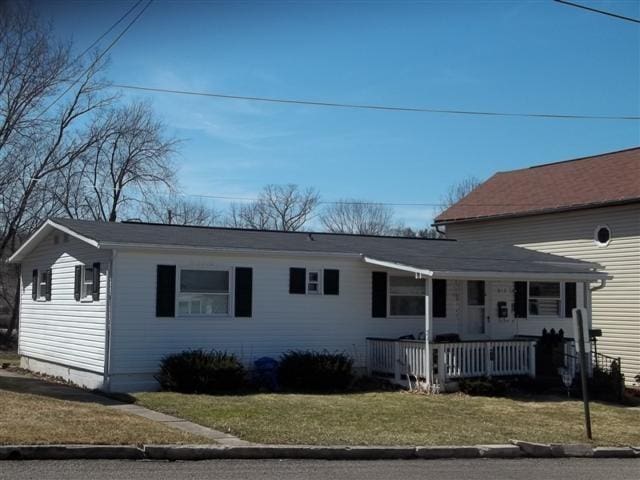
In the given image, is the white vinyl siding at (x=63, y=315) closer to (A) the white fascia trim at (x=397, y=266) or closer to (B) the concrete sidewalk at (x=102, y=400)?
(B) the concrete sidewalk at (x=102, y=400)

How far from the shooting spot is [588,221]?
935 inches

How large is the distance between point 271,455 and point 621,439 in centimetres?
594

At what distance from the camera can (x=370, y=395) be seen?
675 inches

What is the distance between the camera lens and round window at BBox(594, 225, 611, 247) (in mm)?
23125

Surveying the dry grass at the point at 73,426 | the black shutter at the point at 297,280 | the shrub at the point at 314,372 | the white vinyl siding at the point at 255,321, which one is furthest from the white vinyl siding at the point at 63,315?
the black shutter at the point at 297,280

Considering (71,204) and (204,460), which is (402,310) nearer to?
(204,460)

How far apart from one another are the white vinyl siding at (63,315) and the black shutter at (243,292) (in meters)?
2.93

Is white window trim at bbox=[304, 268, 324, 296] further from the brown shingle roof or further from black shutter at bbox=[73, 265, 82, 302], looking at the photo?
the brown shingle roof

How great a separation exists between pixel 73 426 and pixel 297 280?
858cm

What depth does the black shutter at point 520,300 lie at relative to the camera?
22.0m

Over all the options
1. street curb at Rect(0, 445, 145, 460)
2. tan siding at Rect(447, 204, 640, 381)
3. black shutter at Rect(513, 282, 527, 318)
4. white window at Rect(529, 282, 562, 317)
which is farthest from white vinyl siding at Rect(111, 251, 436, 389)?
street curb at Rect(0, 445, 145, 460)

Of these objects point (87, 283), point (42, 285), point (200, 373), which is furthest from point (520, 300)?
point (42, 285)

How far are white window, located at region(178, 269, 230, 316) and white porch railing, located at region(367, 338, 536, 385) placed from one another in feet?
13.0

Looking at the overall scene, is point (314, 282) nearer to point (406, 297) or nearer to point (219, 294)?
point (219, 294)
